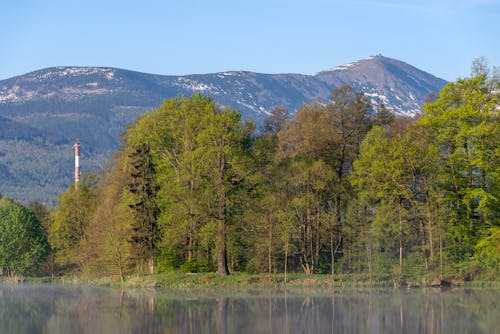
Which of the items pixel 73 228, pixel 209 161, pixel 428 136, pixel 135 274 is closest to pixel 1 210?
pixel 73 228

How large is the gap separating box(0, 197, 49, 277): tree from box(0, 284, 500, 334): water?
36.6m

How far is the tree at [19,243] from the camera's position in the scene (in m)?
93.4

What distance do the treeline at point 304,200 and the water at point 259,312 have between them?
34.0 ft

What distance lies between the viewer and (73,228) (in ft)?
304

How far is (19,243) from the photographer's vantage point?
93.9 m

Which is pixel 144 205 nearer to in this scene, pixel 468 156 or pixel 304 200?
pixel 304 200

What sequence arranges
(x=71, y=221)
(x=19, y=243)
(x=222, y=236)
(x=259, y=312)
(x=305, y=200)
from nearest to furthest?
(x=259, y=312) < (x=222, y=236) < (x=305, y=200) < (x=71, y=221) < (x=19, y=243)

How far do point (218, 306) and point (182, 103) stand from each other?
31.5m

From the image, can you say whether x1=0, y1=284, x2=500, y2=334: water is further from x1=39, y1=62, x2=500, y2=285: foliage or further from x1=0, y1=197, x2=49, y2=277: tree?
x1=0, y1=197, x2=49, y2=277: tree

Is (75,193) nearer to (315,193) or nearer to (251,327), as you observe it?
(315,193)

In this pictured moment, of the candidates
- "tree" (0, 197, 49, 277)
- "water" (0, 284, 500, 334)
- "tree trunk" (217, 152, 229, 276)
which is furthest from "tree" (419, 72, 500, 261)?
"tree" (0, 197, 49, 277)

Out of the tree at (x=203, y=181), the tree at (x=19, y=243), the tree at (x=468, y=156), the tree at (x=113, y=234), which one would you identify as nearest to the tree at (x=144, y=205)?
the tree at (x=113, y=234)

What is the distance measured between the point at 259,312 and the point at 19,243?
187 ft

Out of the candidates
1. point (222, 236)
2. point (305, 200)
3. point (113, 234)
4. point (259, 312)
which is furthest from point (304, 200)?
point (259, 312)
